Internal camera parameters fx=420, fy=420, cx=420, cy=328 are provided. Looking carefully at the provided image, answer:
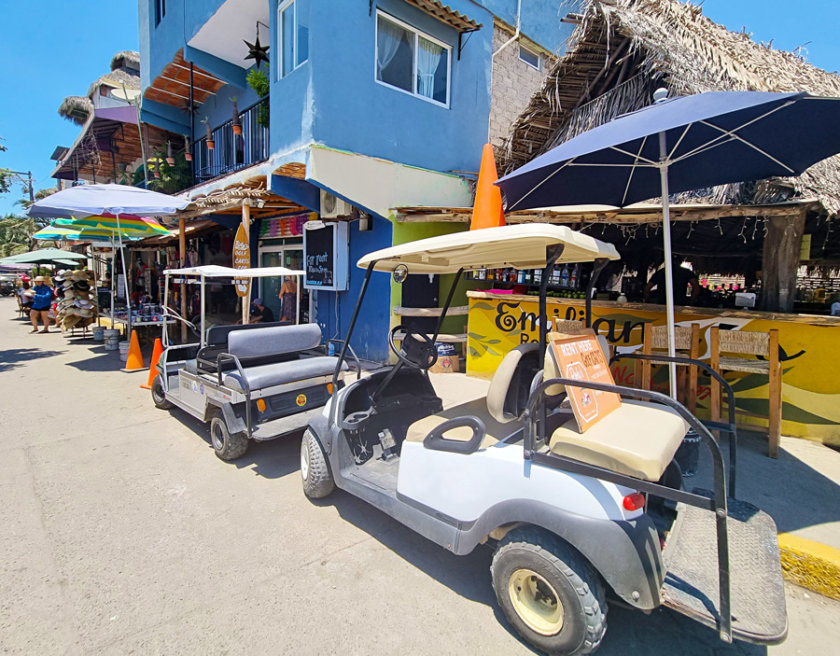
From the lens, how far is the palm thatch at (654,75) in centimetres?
461

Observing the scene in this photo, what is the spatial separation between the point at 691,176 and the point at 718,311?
1725 mm

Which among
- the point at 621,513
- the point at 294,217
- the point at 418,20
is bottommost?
the point at 621,513

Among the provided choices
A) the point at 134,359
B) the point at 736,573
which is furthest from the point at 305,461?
the point at 134,359

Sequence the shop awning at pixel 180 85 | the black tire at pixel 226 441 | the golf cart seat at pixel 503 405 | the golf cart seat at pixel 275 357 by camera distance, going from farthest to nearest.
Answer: the shop awning at pixel 180 85, the golf cart seat at pixel 275 357, the black tire at pixel 226 441, the golf cart seat at pixel 503 405

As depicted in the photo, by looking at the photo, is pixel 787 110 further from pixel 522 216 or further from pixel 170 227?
pixel 170 227

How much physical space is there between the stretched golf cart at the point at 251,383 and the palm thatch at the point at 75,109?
21.2m

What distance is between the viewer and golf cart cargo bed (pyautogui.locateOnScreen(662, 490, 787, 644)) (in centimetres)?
182

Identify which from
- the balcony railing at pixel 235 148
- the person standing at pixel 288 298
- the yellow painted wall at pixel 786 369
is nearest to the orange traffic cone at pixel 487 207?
the yellow painted wall at pixel 786 369

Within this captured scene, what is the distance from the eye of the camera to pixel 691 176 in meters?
4.03

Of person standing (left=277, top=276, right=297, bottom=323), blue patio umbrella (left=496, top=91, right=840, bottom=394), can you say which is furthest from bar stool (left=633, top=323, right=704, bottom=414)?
person standing (left=277, top=276, right=297, bottom=323)

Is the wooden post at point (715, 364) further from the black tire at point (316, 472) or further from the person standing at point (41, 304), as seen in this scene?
the person standing at point (41, 304)

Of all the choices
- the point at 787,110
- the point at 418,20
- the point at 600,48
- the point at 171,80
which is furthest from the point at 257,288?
the point at 787,110

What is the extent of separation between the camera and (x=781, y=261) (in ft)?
15.5

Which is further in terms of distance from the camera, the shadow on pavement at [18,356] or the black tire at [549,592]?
the shadow on pavement at [18,356]
